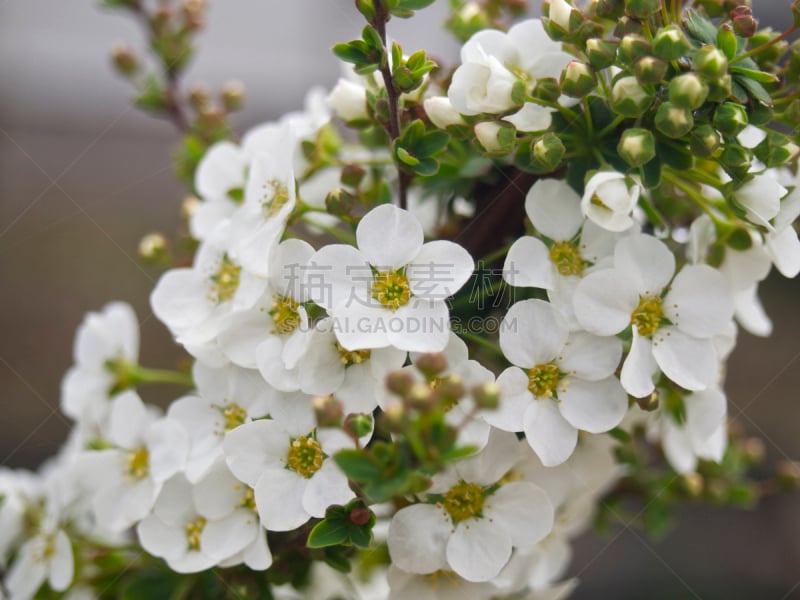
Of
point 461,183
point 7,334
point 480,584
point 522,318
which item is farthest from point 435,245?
point 7,334

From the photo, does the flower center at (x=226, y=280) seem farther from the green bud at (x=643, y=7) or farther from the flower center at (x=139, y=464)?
the green bud at (x=643, y=7)

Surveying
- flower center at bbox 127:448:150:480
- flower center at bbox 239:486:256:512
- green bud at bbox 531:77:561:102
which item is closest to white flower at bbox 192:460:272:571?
flower center at bbox 239:486:256:512

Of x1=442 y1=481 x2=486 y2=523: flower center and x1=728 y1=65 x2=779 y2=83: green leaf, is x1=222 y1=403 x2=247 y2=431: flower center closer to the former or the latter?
x1=442 y1=481 x2=486 y2=523: flower center

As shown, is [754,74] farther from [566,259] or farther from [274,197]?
[274,197]

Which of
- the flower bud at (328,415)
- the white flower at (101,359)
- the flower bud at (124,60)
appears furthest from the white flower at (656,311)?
the flower bud at (124,60)

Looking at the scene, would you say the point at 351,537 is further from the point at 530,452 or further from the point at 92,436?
the point at 92,436
